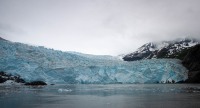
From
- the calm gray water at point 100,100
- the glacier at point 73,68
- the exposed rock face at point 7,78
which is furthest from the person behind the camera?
the glacier at point 73,68

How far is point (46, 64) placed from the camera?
116ft

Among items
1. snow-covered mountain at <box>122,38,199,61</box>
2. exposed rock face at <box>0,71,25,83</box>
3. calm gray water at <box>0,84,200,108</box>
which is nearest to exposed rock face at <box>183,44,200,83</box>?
exposed rock face at <box>0,71,25,83</box>

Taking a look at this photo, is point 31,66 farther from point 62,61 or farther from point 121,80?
point 121,80

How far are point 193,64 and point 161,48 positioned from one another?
48.7 m

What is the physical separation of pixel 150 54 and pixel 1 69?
234 feet

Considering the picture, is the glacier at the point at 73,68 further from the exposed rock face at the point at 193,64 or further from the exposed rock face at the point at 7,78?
the exposed rock face at the point at 193,64

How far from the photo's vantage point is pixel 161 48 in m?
97.2

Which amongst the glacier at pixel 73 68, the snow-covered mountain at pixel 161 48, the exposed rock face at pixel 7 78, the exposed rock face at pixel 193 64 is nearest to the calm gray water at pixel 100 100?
the exposed rock face at pixel 7 78

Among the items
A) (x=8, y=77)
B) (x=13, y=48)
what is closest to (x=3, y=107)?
(x=8, y=77)

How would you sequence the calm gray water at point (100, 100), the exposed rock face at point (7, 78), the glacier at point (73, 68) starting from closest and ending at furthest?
the calm gray water at point (100, 100), the exposed rock face at point (7, 78), the glacier at point (73, 68)

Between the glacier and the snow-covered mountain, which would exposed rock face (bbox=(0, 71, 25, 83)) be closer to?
the glacier

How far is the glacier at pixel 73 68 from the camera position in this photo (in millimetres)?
33562

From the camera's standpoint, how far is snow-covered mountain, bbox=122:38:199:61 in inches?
3573

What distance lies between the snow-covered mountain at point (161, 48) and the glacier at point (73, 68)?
159 feet
